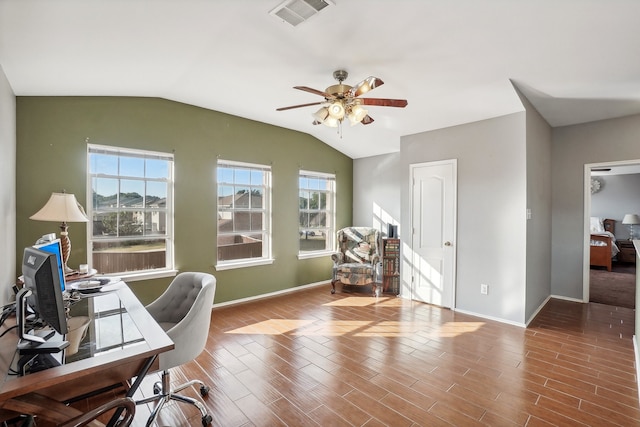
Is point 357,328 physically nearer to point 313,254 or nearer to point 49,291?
point 313,254

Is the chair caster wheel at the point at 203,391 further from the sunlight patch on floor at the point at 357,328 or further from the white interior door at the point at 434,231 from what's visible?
the white interior door at the point at 434,231

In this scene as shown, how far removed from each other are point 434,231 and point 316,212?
2.19 m

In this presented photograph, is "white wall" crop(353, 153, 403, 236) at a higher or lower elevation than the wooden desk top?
higher

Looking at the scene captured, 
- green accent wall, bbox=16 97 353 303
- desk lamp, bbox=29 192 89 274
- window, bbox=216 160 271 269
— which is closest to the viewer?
desk lamp, bbox=29 192 89 274

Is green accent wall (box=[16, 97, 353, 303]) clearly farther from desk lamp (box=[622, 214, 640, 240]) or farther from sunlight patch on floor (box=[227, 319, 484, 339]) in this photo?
desk lamp (box=[622, 214, 640, 240])

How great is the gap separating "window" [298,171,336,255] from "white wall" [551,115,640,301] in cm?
364

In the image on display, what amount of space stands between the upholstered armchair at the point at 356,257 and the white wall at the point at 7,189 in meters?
3.91

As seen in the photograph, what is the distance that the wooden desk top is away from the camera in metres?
1.17

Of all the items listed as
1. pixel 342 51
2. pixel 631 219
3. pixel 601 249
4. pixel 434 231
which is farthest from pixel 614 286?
pixel 342 51

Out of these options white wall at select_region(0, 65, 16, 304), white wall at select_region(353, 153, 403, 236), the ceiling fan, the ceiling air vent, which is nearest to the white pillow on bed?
white wall at select_region(353, 153, 403, 236)

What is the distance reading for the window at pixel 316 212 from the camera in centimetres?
559

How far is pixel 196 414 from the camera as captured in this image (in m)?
2.12

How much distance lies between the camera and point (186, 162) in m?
4.12

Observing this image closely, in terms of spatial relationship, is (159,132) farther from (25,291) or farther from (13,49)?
(25,291)
